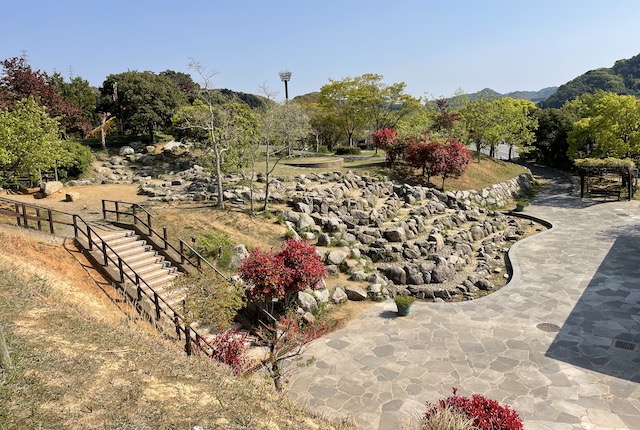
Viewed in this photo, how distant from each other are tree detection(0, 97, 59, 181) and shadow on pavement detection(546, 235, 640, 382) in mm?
21521

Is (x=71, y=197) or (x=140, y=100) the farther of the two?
(x=140, y=100)

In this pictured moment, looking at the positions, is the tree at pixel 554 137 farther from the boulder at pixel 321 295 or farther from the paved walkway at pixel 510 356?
the boulder at pixel 321 295

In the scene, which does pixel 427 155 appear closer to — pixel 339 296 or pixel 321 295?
pixel 339 296

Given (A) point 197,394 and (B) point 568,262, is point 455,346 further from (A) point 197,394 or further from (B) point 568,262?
(B) point 568,262

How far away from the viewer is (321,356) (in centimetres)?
1109

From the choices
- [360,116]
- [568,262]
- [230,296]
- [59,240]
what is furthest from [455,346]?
[360,116]

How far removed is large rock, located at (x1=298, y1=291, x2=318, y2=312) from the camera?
1316 centimetres

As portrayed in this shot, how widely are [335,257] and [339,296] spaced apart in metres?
2.59

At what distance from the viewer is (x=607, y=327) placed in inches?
479

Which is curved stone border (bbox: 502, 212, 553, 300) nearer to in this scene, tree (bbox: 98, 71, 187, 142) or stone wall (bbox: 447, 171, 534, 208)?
stone wall (bbox: 447, 171, 534, 208)

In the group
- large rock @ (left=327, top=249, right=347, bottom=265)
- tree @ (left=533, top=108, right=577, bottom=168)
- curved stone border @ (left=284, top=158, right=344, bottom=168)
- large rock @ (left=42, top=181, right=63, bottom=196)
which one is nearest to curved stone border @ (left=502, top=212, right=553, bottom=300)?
large rock @ (left=327, top=249, right=347, bottom=265)

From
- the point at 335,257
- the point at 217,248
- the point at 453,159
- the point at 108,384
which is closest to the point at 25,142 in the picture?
the point at 217,248

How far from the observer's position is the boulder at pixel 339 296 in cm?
1430

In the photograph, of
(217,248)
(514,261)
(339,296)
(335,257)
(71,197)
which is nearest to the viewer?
(339,296)
